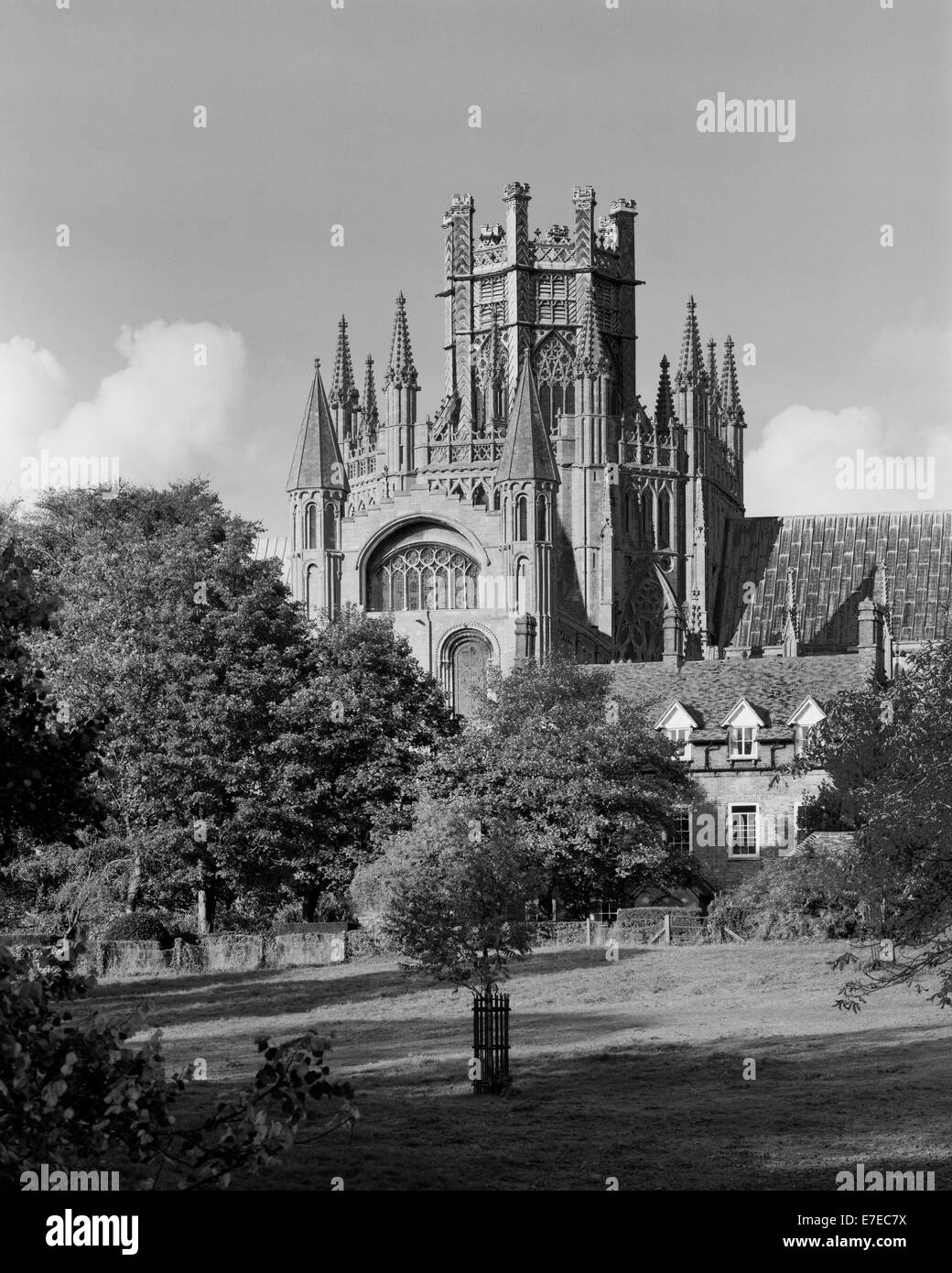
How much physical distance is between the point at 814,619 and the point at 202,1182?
95976 mm

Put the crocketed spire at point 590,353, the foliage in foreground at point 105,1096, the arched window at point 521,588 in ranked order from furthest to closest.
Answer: the crocketed spire at point 590,353
the arched window at point 521,588
the foliage in foreground at point 105,1096

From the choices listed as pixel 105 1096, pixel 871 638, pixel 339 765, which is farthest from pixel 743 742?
pixel 105 1096

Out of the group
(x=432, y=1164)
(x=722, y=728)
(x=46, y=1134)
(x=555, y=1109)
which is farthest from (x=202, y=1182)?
(x=722, y=728)

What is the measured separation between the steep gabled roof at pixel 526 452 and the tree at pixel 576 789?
35618mm

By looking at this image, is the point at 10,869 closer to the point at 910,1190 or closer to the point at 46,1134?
the point at 910,1190

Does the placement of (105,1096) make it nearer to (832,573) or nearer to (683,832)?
(683,832)

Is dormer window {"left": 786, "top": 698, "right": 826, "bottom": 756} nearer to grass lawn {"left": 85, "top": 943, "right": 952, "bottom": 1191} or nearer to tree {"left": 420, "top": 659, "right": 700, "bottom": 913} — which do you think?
tree {"left": 420, "top": 659, "right": 700, "bottom": 913}

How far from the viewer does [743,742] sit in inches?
2506

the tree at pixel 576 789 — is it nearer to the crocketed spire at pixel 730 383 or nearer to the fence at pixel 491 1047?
the fence at pixel 491 1047

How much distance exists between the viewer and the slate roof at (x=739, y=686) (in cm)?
6456

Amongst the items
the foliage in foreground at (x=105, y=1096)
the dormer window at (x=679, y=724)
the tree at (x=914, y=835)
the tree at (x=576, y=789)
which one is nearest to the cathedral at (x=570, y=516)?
the dormer window at (x=679, y=724)

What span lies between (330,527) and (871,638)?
30.3 meters

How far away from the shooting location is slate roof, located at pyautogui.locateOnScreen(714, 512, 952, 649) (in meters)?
106

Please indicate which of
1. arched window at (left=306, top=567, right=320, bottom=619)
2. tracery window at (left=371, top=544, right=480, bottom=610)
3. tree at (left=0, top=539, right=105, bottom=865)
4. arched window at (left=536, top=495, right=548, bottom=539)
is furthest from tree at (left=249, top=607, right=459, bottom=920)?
arched window at (left=306, top=567, right=320, bottom=619)
